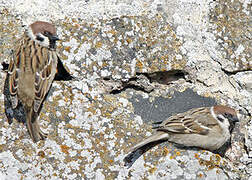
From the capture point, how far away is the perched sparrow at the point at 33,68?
9.11ft

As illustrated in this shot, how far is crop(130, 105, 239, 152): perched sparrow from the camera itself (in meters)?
2.93

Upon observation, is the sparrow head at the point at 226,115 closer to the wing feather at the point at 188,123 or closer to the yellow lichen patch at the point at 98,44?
the wing feather at the point at 188,123

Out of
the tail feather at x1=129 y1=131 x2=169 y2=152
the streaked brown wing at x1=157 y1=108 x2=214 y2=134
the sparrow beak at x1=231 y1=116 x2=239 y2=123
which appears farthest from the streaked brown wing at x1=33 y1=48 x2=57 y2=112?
the sparrow beak at x1=231 y1=116 x2=239 y2=123

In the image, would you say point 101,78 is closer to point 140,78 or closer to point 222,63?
point 140,78

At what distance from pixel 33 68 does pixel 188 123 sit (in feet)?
4.16

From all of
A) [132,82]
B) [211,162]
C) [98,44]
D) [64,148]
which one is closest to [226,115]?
[211,162]

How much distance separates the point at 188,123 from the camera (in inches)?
126

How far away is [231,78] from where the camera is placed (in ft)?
10.3

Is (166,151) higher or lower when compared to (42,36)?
lower

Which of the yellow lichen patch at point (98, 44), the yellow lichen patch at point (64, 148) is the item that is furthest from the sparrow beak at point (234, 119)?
the yellow lichen patch at point (64, 148)

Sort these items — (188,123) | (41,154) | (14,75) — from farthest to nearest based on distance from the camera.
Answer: (188,123) < (14,75) < (41,154)

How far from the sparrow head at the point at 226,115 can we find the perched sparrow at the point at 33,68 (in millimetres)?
1204

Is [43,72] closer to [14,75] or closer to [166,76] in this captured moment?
[14,75]

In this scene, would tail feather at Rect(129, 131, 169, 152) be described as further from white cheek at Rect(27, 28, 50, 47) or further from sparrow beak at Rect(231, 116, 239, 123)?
white cheek at Rect(27, 28, 50, 47)
